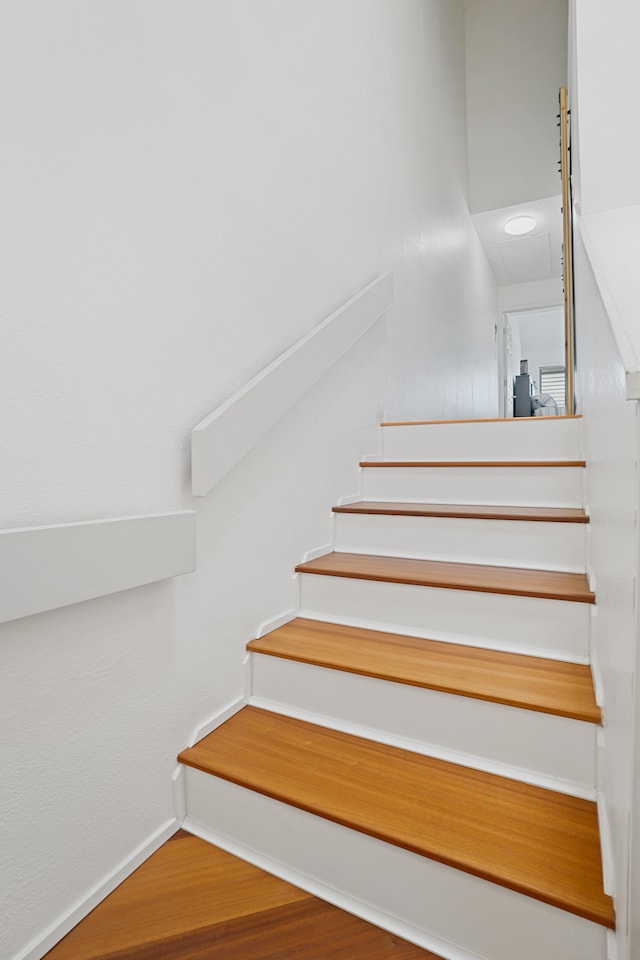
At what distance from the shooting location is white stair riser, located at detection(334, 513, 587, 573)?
1418 millimetres

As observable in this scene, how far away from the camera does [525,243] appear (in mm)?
4719

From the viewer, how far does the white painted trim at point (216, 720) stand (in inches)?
44.4

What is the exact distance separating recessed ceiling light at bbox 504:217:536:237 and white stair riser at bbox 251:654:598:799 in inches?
171

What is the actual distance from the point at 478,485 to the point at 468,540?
30cm

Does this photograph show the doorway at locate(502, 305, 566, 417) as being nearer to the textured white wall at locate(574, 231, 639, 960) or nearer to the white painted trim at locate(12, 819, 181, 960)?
the textured white wall at locate(574, 231, 639, 960)

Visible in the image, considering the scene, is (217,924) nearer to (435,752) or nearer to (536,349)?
(435,752)

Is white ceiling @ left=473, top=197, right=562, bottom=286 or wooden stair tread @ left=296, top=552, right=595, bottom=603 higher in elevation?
white ceiling @ left=473, top=197, right=562, bottom=286

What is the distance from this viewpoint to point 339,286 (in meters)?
1.88

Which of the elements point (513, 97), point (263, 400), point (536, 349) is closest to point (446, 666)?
point (263, 400)

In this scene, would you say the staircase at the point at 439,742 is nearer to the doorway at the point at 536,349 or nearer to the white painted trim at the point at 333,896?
the white painted trim at the point at 333,896

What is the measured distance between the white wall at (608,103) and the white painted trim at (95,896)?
76.9 inches

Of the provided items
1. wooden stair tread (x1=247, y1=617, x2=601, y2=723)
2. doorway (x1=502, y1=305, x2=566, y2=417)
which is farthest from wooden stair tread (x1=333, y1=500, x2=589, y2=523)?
doorway (x1=502, y1=305, x2=566, y2=417)

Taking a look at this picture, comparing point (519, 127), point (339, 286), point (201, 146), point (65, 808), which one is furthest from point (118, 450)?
point (519, 127)

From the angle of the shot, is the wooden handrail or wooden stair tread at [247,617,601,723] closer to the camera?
wooden stair tread at [247,617,601,723]
